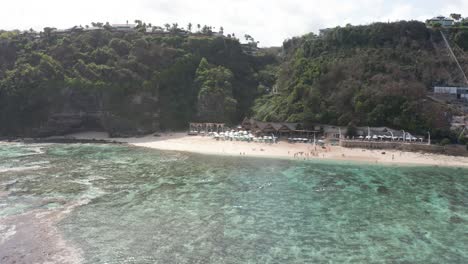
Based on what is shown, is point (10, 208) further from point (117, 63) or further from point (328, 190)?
point (117, 63)

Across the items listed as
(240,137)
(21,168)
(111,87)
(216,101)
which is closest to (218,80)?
(216,101)

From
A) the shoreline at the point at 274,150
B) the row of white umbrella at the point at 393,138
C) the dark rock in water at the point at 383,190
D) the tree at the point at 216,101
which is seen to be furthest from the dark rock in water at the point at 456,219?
the tree at the point at 216,101

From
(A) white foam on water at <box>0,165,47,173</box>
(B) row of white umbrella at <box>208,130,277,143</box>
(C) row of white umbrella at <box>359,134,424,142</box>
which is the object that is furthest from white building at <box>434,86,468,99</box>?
(A) white foam on water at <box>0,165,47,173</box>

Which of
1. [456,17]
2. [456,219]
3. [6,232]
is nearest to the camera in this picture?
[6,232]

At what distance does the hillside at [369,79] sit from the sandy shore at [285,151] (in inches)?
262

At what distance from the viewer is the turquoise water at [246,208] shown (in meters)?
23.8

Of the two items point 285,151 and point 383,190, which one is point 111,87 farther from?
point 383,190

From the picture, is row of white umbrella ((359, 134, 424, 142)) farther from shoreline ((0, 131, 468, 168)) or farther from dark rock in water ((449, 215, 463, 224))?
dark rock in water ((449, 215, 463, 224))

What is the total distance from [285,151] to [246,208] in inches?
886

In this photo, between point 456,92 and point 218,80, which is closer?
point 456,92

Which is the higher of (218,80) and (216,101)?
(218,80)

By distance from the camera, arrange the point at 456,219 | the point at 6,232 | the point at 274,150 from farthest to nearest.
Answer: the point at 274,150
the point at 456,219
the point at 6,232

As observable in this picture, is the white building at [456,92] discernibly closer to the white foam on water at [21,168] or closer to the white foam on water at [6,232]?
the white foam on water at [21,168]

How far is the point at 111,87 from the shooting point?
228 ft
